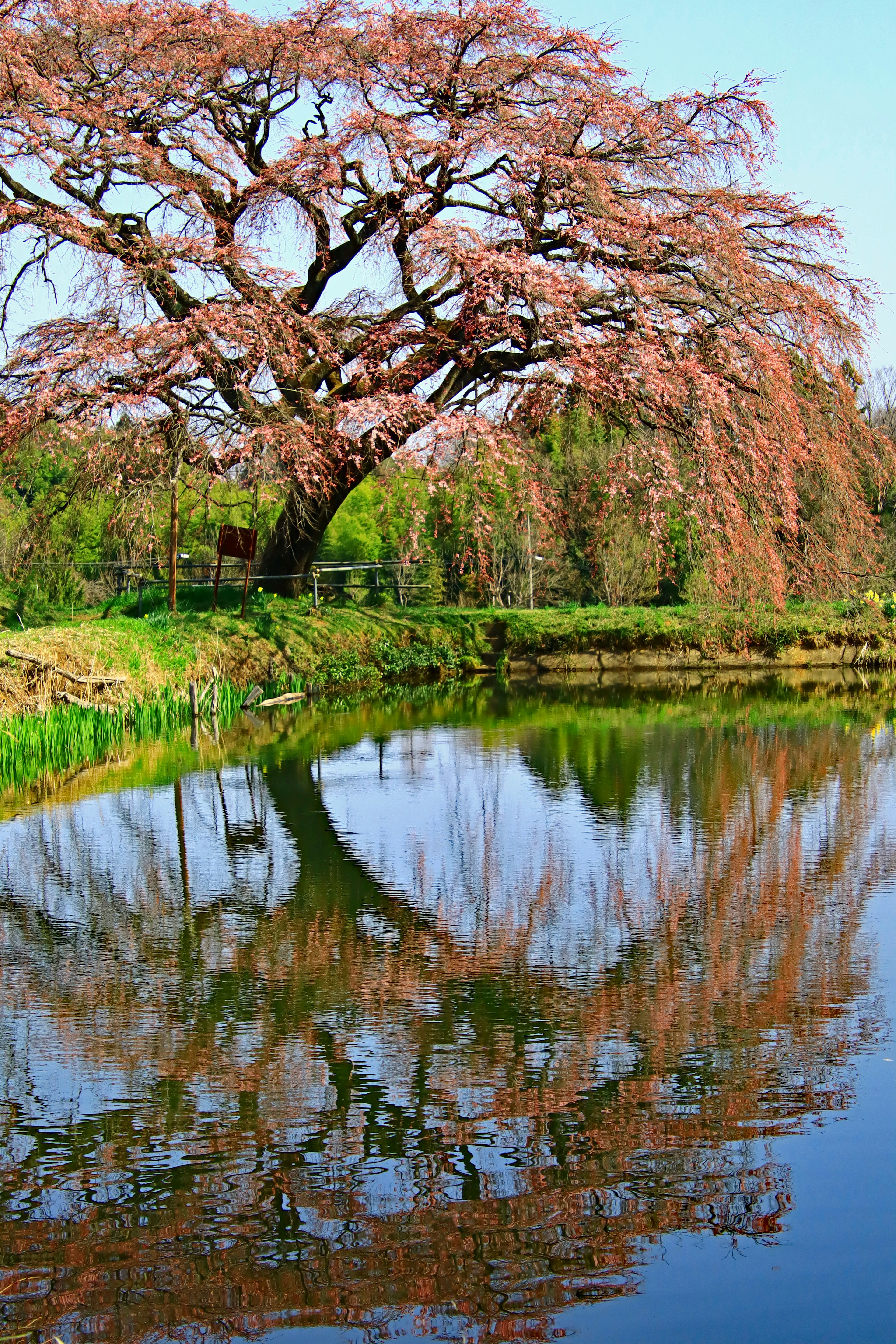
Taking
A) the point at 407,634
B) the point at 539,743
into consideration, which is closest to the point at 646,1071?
the point at 539,743

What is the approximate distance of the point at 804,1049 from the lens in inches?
182

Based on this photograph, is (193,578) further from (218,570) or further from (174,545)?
(174,545)

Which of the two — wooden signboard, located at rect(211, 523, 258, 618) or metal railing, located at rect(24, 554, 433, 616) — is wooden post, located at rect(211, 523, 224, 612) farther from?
metal railing, located at rect(24, 554, 433, 616)

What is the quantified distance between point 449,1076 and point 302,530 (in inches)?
638

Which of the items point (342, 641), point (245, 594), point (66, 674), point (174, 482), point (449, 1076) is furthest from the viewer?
point (342, 641)

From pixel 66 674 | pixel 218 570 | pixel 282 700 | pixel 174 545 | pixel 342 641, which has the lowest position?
pixel 282 700

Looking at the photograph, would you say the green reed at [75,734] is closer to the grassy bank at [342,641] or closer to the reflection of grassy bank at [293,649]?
the reflection of grassy bank at [293,649]

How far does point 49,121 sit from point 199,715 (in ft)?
26.4

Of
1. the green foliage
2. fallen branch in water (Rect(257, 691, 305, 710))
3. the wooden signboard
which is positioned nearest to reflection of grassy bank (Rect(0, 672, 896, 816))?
fallen branch in water (Rect(257, 691, 305, 710))

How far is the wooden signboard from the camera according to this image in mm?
18828

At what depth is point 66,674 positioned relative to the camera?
1435 centimetres

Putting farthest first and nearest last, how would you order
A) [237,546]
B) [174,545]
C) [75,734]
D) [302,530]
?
[302,530] → [237,546] → [174,545] → [75,734]

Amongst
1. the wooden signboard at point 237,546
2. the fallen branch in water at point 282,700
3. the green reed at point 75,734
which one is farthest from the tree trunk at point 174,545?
the green reed at point 75,734

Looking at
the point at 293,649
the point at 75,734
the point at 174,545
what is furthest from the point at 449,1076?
the point at 293,649
